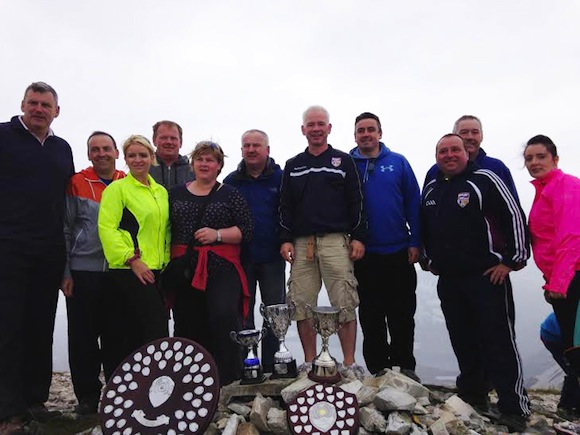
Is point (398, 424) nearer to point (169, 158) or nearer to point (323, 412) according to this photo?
point (323, 412)

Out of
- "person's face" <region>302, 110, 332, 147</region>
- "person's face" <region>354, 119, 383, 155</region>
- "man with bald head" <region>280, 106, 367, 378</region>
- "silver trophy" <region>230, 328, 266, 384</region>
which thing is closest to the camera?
"silver trophy" <region>230, 328, 266, 384</region>

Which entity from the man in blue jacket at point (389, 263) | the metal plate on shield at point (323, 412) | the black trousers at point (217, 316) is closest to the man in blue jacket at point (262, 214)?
the black trousers at point (217, 316)

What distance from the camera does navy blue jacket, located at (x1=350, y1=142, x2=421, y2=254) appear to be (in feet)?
19.1

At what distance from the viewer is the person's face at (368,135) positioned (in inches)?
238

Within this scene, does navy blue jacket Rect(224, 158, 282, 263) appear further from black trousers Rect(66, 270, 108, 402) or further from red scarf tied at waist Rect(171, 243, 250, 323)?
black trousers Rect(66, 270, 108, 402)

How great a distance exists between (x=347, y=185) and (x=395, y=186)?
2.49 feet

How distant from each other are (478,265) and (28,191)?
5187mm

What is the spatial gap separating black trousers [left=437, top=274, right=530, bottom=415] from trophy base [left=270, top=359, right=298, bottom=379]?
7.00ft

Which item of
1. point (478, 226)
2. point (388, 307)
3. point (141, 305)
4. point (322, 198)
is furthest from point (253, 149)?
point (478, 226)

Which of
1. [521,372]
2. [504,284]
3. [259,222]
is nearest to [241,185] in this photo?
[259,222]

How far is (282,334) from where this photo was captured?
4758 millimetres

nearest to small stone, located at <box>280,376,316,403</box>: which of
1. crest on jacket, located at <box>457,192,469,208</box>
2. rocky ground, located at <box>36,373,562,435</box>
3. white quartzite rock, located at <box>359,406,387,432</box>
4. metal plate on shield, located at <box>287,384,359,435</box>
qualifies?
rocky ground, located at <box>36,373,562,435</box>

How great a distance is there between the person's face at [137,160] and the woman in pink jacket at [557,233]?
4744 mm

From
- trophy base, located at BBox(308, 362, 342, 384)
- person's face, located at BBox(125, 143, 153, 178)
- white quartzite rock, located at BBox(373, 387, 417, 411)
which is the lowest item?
white quartzite rock, located at BBox(373, 387, 417, 411)
